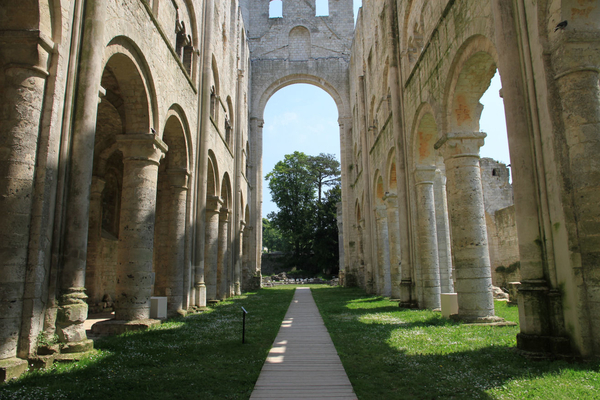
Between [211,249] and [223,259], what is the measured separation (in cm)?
222

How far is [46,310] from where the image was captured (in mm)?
5363

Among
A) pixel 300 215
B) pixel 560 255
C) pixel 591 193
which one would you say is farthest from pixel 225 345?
pixel 300 215

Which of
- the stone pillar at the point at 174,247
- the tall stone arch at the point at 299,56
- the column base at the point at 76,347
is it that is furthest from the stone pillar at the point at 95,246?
the tall stone arch at the point at 299,56

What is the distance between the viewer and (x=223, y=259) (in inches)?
699

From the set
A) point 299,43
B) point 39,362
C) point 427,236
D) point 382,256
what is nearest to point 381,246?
point 382,256

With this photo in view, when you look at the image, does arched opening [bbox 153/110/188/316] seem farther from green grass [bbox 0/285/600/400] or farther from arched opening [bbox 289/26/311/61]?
arched opening [bbox 289/26/311/61]

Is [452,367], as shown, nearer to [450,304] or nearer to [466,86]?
[450,304]

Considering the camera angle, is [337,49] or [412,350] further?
[337,49]

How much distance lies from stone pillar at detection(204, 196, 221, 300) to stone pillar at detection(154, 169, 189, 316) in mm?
3698

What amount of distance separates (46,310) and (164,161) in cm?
783

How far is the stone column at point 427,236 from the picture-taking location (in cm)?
1158

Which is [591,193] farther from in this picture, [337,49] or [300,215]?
[300,215]

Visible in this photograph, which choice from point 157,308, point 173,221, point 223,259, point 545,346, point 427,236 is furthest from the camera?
point 223,259

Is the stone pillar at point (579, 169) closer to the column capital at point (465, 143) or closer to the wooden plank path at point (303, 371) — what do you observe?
the wooden plank path at point (303, 371)
